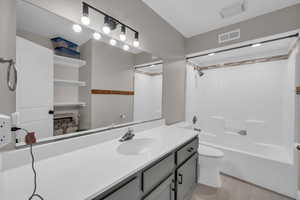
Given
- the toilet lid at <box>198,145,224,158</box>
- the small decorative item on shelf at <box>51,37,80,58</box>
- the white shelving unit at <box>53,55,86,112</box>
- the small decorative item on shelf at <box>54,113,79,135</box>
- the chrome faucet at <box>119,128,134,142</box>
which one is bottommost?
the toilet lid at <box>198,145,224,158</box>

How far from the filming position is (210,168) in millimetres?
1771

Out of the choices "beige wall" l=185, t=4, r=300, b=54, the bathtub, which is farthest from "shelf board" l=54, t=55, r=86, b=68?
the bathtub

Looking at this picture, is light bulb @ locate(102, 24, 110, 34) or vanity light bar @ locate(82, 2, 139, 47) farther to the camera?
light bulb @ locate(102, 24, 110, 34)

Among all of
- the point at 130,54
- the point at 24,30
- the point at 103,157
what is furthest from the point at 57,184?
the point at 130,54

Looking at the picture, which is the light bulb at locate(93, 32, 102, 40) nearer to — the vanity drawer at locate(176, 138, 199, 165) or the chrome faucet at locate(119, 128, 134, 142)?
the chrome faucet at locate(119, 128, 134, 142)

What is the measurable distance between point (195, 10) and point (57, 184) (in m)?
2.22

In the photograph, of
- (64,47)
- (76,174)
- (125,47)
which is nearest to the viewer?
(76,174)

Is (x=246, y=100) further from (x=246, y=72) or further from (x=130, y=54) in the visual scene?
(x=130, y=54)

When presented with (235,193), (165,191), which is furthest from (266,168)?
(165,191)

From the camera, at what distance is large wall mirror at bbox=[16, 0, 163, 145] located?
0.83 m

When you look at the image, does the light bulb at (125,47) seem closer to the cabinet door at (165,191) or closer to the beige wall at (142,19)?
the beige wall at (142,19)

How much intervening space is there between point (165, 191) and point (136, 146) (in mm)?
472

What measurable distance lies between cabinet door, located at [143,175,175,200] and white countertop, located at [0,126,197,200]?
247 mm

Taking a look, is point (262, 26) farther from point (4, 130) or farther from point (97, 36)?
point (4, 130)
